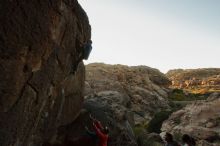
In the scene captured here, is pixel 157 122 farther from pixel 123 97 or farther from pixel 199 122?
pixel 123 97

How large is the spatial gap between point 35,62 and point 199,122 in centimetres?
2592

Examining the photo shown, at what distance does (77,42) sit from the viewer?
1875 cm

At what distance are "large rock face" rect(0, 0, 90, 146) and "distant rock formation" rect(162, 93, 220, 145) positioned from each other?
17.6 m

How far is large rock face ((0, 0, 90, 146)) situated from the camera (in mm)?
11844

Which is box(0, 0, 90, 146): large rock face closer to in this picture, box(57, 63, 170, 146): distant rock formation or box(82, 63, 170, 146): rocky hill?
box(57, 63, 170, 146): distant rock formation

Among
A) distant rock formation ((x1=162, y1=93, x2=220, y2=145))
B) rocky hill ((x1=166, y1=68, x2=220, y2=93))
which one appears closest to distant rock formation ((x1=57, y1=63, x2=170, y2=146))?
distant rock formation ((x1=162, y1=93, x2=220, y2=145))

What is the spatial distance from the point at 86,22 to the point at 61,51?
4.08m

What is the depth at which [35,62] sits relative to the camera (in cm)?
1345

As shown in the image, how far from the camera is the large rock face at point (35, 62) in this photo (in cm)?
1184

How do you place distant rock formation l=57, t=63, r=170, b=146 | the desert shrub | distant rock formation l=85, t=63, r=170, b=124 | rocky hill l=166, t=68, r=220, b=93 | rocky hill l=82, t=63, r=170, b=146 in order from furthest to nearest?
1. rocky hill l=166, t=68, r=220, b=93
2. distant rock formation l=85, t=63, r=170, b=124
3. the desert shrub
4. rocky hill l=82, t=63, r=170, b=146
5. distant rock formation l=57, t=63, r=170, b=146

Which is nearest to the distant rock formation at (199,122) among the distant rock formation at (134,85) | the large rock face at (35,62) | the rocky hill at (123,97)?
the rocky hill at (123,97)

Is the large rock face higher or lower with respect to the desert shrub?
higher

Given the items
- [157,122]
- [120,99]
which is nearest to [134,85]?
[157,122]

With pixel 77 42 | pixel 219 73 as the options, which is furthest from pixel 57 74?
pixel 219 73
